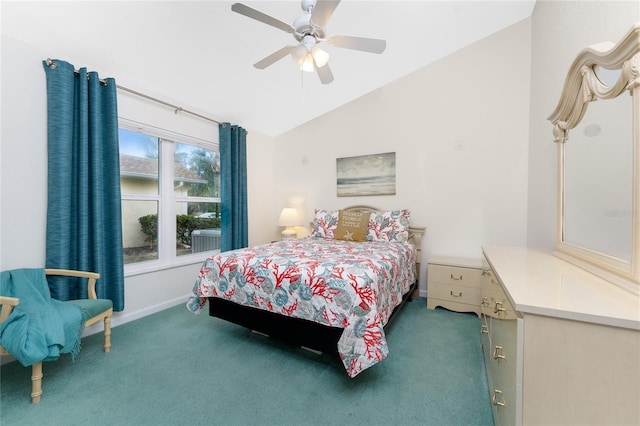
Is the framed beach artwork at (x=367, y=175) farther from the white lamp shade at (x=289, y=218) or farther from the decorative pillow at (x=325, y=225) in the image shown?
the white lamp shade at (x=289, y=218)

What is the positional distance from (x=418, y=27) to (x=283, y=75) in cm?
150

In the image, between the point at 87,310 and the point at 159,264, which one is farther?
the point at 159,264

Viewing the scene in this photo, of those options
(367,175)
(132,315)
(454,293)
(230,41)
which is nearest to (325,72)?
(230,41)

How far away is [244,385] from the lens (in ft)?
5.19

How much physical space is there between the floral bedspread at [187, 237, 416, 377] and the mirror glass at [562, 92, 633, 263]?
110cm

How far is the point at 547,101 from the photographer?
2.14 m

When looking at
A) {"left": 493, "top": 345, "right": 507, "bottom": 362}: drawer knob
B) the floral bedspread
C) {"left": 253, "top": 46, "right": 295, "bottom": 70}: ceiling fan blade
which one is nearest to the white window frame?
the floral bedspread

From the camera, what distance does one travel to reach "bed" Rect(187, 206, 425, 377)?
58.7 inches

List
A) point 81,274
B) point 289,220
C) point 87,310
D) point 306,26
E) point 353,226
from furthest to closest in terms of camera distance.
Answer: point 289,220
point 353,226
point 81,274
point 87,310
point 306,26

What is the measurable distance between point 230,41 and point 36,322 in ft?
8.09

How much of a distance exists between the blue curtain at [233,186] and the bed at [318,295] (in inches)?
51.5

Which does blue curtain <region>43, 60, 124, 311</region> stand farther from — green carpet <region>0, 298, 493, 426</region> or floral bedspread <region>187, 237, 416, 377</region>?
floral bedspread <region>187, 237, 416, 377</region>

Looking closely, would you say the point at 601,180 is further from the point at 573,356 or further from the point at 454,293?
the point at 454,293

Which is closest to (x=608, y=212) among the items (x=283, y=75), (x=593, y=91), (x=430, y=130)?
(x=593, y=91)
